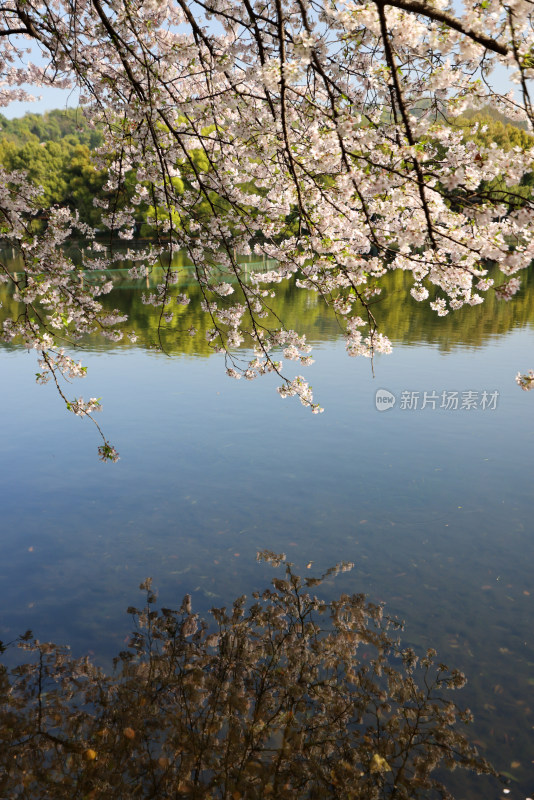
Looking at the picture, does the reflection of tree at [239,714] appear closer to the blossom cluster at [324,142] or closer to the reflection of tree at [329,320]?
the blossom cluster at [324,142]

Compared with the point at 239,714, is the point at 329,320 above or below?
above

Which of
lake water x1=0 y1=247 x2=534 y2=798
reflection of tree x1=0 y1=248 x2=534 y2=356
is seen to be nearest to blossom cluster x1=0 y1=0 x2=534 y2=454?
lake water x1=0 y1=247 x2=534 y2=798

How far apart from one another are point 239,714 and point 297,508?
4461 mm

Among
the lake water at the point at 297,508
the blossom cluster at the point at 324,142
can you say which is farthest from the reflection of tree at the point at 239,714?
the blossom cluster at the point at 324,142

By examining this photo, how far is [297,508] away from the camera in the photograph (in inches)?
388

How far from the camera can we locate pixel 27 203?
9008mm

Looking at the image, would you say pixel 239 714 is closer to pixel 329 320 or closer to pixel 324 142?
pixel 324 142

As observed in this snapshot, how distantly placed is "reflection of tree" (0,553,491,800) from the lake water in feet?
1.37

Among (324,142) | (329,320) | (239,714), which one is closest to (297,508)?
(239,714)

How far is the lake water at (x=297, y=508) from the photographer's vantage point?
694cm

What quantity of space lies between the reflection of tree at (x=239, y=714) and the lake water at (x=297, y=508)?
1.37 ft

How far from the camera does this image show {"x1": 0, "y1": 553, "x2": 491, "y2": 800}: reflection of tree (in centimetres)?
491

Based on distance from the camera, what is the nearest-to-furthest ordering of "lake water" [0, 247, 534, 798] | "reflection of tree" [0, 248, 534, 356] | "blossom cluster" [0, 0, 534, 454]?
"blossom cluster" [0, 0, 534, 454] → "lake water" [0, 247, 534, 798] → "reflection of tree" [0, 248, 534, 356]

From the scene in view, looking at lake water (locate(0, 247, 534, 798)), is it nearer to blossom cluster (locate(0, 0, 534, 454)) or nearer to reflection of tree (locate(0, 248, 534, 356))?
blossom cluster (locate(0, 0, 534, 454))
